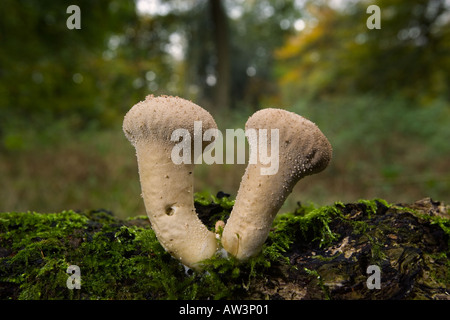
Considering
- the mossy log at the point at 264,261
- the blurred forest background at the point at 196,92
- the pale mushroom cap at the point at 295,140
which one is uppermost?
the blurred forest background at the point at 196,92

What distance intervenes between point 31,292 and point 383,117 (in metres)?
9.79

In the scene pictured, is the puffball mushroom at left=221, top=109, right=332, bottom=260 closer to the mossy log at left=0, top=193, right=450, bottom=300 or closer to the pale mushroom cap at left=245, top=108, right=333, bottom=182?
the pale mushroom cap at left=245, top=108, right=333, bottom=182

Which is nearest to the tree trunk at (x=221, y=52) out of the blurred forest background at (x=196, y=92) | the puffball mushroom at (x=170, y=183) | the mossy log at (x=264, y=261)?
the blurred forest background at (x=196, y=92)

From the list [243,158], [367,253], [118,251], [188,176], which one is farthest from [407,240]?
[243,158]

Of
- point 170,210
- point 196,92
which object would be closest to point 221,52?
point 196,92

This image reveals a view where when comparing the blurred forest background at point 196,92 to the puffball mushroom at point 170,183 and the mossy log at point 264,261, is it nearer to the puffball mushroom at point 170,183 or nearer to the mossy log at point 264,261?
the mossy log at point 264,261

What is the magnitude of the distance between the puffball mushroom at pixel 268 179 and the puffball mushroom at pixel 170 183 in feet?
0.50

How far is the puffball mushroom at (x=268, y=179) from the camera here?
1452mm

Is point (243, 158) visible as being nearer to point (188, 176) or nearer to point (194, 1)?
point (188, 176)

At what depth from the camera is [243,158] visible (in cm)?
688

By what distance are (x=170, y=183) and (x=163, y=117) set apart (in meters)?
0.31

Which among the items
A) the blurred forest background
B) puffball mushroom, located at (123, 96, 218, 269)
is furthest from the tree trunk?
puffball mushroom, located at (123, 96, 218, 269)

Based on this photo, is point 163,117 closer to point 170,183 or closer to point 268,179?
point 170,183

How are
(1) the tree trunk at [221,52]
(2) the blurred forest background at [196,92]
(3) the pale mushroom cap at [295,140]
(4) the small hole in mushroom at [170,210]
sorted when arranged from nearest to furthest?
(3) the pale mushroom cap at [295,140]
(4) the small hole in mushroom at [170,210]
(2) the blurred forest background at [196,92]
(1) the tree trunk at [221,52]
